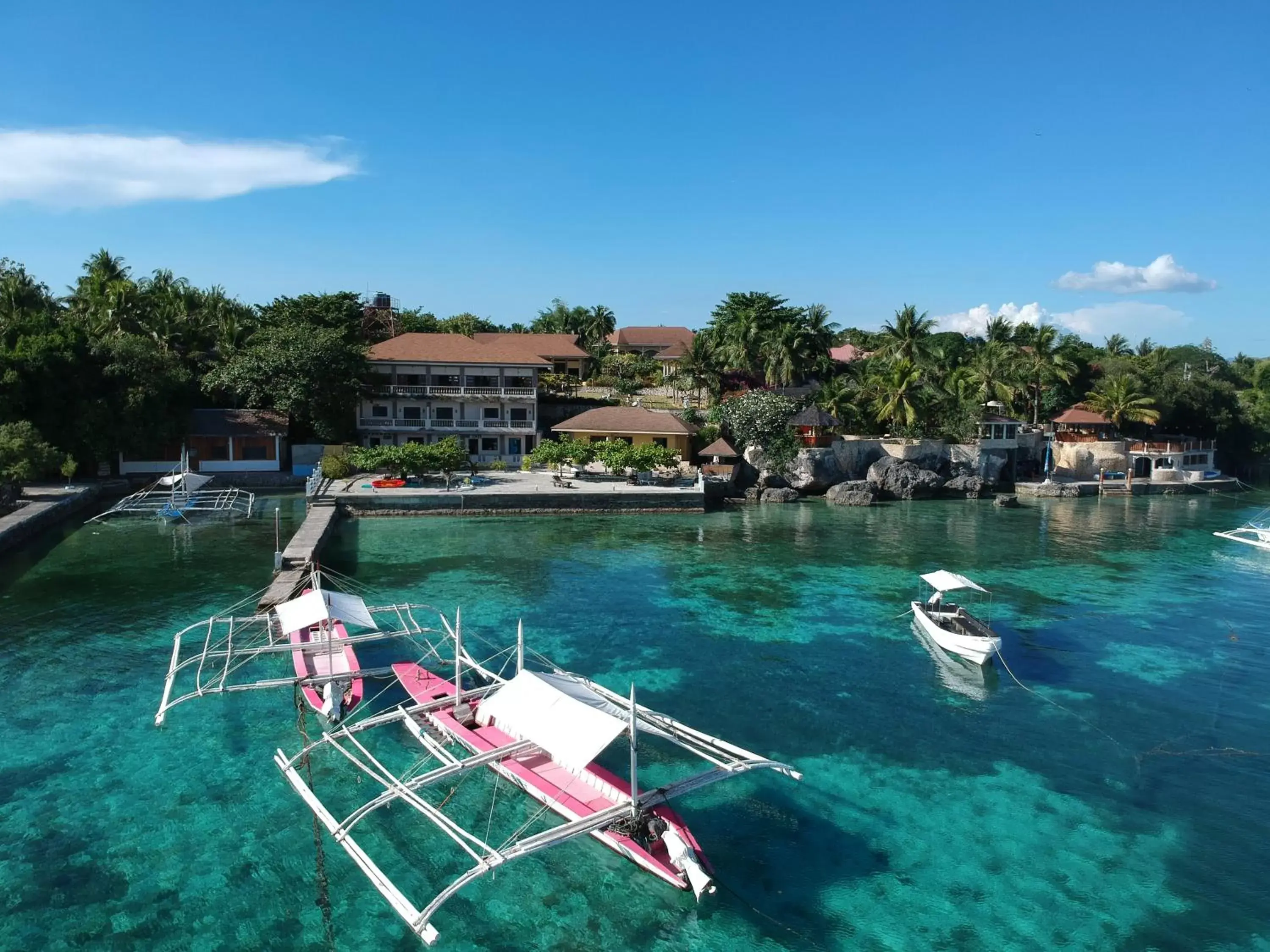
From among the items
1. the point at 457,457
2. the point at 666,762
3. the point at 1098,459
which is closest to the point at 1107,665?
the point at 666,762

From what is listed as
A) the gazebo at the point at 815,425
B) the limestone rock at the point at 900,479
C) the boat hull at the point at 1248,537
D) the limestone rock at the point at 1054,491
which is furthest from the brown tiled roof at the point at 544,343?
the boat hull at the point at 1248,537

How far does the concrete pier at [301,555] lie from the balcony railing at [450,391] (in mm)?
16223

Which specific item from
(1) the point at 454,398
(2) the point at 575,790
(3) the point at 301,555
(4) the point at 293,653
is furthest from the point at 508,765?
(1) the point at 454,398

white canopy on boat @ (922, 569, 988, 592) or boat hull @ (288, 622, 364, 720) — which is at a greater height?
white canopy on boat @ (922, 569, 988, 592)

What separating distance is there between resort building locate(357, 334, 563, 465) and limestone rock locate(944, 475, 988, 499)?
26078 millimetres

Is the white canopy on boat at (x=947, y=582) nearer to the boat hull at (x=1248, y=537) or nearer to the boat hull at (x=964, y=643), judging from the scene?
the boat hull at (x=964, y=643)

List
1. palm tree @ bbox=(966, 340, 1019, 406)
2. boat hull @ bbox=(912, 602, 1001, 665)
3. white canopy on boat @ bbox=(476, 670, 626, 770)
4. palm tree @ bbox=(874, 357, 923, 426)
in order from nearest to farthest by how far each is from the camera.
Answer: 1. white canopy on boat @ bbox=(476, 670, 626, 770)
2. boat hull @ bbox=(912, 602, 1001, 665)
3. palm tree @ bbox=(874, 357, 923, 426)
4. palm tree @ bbox=(966, 340, 1019, 406)

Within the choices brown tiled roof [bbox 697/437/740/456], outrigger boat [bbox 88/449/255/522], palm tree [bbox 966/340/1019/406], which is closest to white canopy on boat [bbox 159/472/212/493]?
outrigger boat [bbox 88/449/255/522]

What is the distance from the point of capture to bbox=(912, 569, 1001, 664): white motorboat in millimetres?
20547

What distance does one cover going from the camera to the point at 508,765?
43.5 ft

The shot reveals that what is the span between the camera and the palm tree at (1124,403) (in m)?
59.7

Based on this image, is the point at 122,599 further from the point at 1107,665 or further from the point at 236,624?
the point at 1107,665

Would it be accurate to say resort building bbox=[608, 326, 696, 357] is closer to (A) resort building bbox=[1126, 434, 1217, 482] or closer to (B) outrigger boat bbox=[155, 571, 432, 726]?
(A) resort building bbox=[1126, 434, 1217, 482]

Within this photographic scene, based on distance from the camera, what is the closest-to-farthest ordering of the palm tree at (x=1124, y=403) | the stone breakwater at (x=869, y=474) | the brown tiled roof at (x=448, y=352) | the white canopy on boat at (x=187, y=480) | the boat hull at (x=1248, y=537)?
the boat hull at (x=1248, y=537)
the white canopy on boat at (x=187, y=480)
the stone breakwater at (x=869, y=474)
the brown tiled roof at (x=448, y=352)
the palm tree at (x=1124, y=403)
